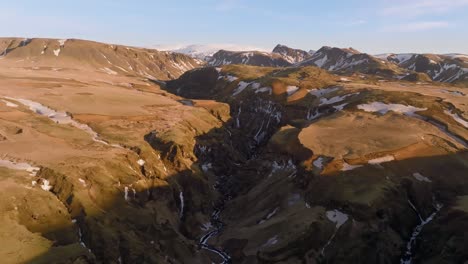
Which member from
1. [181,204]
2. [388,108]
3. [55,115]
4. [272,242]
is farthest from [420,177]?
[55,115]

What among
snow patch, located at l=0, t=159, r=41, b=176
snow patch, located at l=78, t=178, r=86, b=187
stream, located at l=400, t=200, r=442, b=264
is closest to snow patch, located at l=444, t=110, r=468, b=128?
stream, located at l=400, t=200, r=442, b=264

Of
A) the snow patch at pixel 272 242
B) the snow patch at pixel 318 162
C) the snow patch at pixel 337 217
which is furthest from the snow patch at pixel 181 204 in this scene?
the snow patch at pixel 337 217

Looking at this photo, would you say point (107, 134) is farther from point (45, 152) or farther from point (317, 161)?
point (317, 161)

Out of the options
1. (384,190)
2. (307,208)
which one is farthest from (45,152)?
(384,190)

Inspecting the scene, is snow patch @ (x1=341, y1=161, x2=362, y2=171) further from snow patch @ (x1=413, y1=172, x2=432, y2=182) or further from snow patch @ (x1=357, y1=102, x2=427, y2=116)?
snow patch @ (x1=357, y1=102, x2=427, y2=116)

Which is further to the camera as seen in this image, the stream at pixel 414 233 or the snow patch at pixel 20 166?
the snow patch at pixel 20 166

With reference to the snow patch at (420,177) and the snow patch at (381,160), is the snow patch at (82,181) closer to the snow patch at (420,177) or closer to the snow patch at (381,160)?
the snow patch at (381,160)

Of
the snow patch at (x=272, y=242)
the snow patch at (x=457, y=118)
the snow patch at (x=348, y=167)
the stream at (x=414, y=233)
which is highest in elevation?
the snow patch at (x=457, y=118)

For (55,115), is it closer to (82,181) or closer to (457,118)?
(82,181)

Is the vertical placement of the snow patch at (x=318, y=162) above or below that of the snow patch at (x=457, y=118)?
below

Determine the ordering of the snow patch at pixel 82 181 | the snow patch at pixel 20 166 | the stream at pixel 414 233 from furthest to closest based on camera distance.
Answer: the snow patch at pixel 82 181
the snow patch at pixel 20 166
the stream at pixel 414 233

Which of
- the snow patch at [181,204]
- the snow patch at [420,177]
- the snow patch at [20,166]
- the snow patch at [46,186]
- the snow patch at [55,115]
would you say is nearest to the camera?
the snow patch at [46,186]
